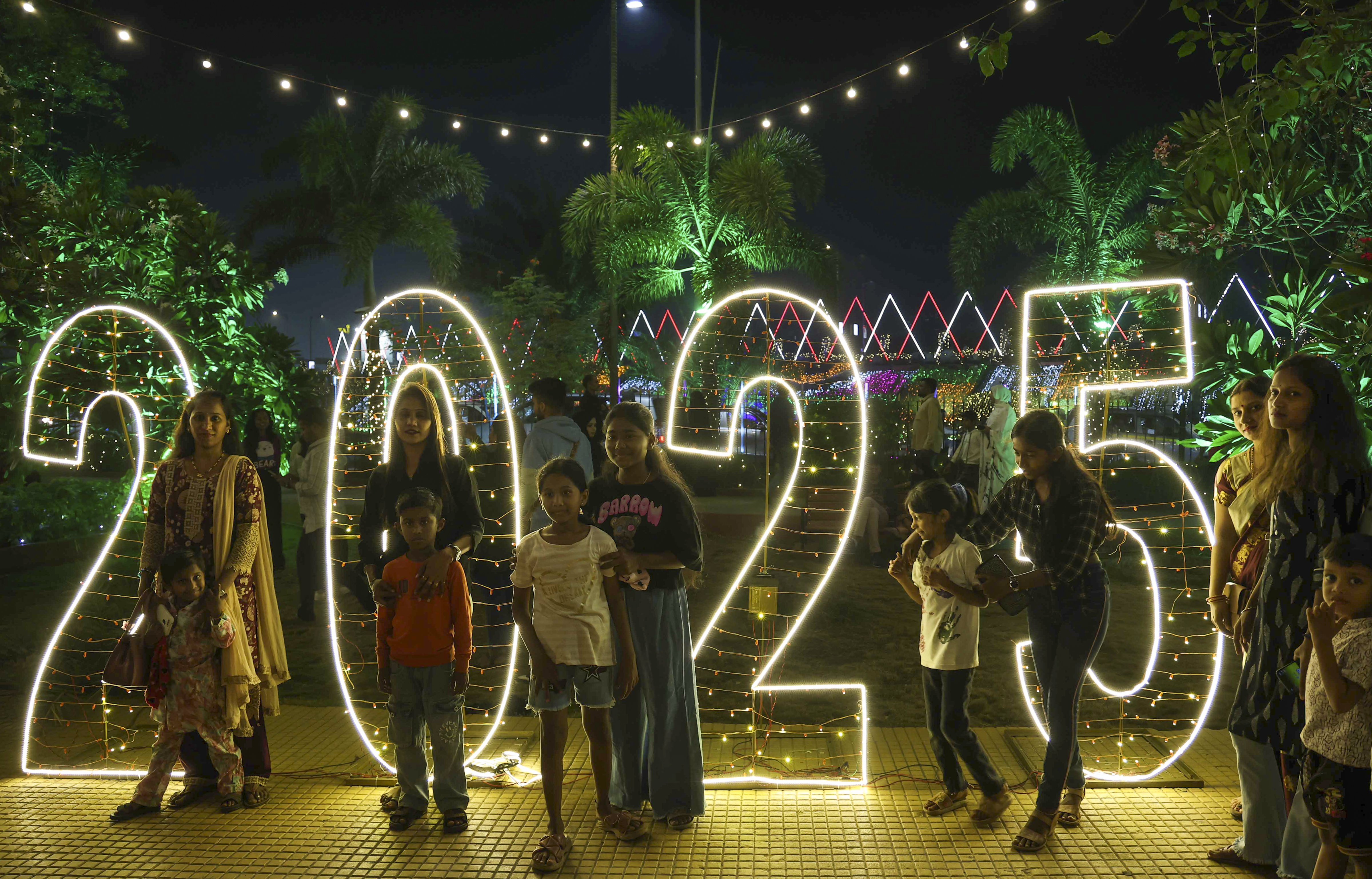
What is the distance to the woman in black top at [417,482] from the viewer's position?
366 cm

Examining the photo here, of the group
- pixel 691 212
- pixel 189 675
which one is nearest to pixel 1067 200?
pixel 691 212

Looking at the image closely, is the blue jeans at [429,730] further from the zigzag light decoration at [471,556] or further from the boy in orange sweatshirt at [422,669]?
the zigzag light decoration at [471,556]

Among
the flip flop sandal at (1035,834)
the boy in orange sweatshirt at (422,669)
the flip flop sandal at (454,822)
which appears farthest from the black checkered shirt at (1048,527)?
the flip flop sandal at (454,822)

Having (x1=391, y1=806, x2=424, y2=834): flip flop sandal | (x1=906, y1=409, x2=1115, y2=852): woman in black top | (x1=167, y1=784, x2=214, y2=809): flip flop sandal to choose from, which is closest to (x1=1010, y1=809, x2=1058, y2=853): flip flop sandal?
(x1=906, y1=409, x2=1115, y2=852): woman in black top

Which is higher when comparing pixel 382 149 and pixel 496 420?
pixel 382 149

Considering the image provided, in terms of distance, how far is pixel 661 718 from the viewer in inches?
134

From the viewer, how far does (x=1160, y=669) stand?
5.91 meters

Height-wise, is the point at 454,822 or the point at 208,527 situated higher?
the point at 208,527

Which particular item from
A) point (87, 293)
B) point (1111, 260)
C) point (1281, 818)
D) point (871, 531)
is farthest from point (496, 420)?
point (1111, 260)

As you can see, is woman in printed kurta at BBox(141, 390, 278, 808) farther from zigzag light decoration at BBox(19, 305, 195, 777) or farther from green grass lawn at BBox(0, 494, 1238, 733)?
green grass lawn at BBox(0, 494, 1238, 733)

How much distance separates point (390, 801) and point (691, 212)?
30.2 ft

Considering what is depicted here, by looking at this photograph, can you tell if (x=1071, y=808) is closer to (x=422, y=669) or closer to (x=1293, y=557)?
(x=1293, y=557)

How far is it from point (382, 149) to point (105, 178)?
5156mm

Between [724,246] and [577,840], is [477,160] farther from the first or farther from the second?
[577,840]
